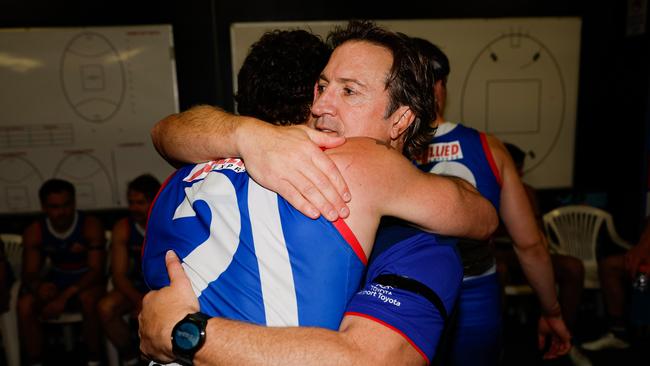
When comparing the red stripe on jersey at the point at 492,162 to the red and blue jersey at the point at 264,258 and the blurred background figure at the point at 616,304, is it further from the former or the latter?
the blurred background figure at the point at 616,304

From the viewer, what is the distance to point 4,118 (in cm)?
400

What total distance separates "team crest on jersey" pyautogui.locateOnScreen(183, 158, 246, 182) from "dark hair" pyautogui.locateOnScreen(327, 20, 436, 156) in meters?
0.45

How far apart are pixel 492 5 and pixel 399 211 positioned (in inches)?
162

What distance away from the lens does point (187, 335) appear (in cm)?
92

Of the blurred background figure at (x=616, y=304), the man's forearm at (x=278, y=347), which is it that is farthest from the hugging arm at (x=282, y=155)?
the blurred background figure at (x=616, y=304)

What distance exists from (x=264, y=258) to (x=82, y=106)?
3840 mm

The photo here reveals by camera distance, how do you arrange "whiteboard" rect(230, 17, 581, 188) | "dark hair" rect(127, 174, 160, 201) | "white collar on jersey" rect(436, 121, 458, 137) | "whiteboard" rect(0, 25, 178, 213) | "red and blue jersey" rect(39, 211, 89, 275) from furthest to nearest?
"whiteboard" rect(230, 17, 581, 188) < "whiteboard" rect(0, 25, 178, 213) < "red and blue jersey" rect(39, 211, 89, 275) < "dark hair" rect(127, 174, 160, 201) < "white collar on jersey" rect(436, 121, 458, 137)

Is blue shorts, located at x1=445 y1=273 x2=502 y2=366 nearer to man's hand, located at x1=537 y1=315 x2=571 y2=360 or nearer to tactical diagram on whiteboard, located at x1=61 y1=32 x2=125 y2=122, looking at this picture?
man's hand, located at x1=537 y1=315 x2=571 y2=360

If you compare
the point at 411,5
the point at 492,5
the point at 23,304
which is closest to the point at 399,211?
the point at 23,304

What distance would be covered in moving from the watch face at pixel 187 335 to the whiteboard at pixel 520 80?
3.87m

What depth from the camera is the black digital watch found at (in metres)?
0.91

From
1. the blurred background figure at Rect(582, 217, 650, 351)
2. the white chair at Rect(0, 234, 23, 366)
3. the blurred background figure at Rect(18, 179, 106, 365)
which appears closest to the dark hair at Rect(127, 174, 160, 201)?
the blurred background figure at Rect(18, 179, 106, 365)

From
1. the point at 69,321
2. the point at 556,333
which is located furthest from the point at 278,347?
the point at 69,321

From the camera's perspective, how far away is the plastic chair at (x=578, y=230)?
4.08 metres
